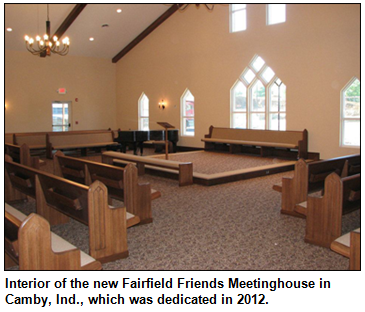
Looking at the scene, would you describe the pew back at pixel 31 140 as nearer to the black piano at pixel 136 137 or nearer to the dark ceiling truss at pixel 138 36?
the black piano at pixel 136 137

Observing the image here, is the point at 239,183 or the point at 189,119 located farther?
the point at 189,119

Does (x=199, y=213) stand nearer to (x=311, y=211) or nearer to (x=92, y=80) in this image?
(x=311, y=211)

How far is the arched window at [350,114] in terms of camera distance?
8.41 metres

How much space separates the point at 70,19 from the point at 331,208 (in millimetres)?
9923

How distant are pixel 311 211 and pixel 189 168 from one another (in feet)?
10.5

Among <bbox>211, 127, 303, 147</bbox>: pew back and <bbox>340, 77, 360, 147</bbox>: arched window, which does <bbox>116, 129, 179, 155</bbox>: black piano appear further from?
<bbox>340, 77, 360, 147</bbox>: arched window

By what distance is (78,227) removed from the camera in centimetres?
414

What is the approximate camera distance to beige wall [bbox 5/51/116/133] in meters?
12.6

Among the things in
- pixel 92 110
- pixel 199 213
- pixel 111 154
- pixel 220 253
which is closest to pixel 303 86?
pixel 111 154

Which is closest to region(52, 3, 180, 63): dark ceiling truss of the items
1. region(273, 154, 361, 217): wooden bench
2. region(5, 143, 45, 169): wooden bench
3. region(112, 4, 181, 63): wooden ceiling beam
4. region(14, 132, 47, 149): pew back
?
region(112, 4, 181, 63): wooden ceiling beam

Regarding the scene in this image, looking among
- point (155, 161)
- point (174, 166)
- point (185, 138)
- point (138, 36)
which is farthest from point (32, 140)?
point (174, 166)

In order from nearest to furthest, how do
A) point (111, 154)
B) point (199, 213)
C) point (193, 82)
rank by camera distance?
point (199, 213) → point (111, 154) → point (193, 82)

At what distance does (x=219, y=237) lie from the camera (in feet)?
12.5

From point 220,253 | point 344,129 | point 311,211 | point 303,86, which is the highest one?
point 303,86
